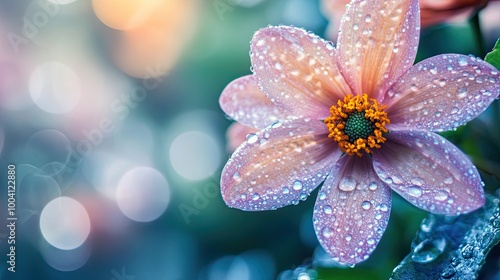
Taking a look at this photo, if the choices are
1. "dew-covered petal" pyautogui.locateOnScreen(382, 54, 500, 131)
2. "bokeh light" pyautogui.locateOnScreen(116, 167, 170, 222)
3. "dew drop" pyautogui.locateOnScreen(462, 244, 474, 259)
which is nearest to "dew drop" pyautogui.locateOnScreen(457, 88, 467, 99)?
"dew-covered petal" pyautogui.locateOnScreen(382, 54, 500, 131)

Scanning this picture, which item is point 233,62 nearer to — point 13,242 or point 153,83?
point 153,83

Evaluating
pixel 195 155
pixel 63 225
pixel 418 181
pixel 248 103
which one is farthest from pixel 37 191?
pixel 418 181

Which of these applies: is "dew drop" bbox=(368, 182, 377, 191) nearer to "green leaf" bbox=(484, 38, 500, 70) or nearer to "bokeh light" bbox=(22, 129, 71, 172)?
"green leaf" bbox=(484, 38, 500, 70)

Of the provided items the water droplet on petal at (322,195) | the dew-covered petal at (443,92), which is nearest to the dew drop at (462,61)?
the dew-covered petal at (443,92)

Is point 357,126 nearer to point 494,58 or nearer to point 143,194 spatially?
point 494,58

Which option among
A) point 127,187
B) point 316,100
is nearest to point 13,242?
point 127,187
